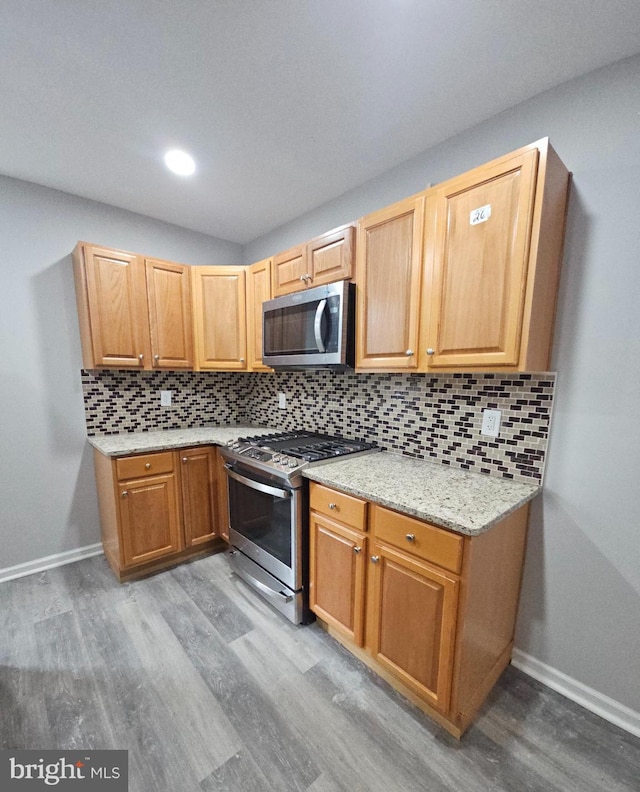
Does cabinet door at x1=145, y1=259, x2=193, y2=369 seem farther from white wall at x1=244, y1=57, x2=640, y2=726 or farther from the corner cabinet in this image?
white wall at x1=244, y1=57, x2=640, y2=726

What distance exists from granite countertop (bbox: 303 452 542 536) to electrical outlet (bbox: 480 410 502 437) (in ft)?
0.71

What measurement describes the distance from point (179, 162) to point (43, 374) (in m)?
1.64

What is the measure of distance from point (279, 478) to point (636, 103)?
6.90 ft

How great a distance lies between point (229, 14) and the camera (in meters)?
1.04

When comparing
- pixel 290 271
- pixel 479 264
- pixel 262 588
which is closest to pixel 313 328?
pixel 290 271

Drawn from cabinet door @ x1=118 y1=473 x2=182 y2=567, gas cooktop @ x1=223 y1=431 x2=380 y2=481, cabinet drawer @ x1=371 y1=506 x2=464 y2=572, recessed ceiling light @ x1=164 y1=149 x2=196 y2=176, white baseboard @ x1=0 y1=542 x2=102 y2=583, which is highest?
recessed ceiling light @ x1=164 y1=149 x2=196 y2=176

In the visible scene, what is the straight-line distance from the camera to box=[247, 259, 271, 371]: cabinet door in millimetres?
2320

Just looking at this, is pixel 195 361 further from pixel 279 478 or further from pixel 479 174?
pixel 479 174

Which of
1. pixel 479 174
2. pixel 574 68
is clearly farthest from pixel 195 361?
pixel 574 68

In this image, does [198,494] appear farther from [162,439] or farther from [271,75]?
[271,75]

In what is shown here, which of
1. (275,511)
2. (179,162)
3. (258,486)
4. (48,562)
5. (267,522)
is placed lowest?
(48,562)

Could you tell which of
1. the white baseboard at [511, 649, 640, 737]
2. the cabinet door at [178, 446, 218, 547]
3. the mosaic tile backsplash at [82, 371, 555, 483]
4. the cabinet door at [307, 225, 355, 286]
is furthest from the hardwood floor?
the cabinet door at [307, 225, 355, 286]

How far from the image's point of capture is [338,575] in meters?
1.52
